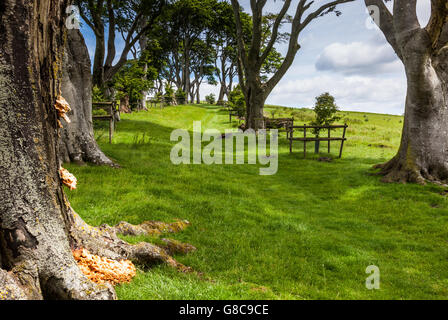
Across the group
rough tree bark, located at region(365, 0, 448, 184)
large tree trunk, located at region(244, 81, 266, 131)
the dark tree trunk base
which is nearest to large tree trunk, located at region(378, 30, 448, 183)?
rough tree bark, located at region(365, 0, 448, 184)

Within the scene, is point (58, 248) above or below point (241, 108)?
below

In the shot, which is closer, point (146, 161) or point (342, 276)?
point (342, 276)

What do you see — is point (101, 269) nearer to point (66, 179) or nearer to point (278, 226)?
point (66, 179)

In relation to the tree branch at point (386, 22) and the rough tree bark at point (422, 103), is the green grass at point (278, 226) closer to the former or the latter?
the rough tree bark at point (422, 103)

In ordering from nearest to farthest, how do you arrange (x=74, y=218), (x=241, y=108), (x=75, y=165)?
1. (x=74, y=218)
2. (x=75, y=165)
3. (x=241, y=108)

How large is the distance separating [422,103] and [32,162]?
10.7m

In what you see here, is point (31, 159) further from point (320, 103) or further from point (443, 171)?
point (320, 103)

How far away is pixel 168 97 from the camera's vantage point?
40.8 meters

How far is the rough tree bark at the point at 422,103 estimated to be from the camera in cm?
916

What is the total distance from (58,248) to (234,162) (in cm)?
1052

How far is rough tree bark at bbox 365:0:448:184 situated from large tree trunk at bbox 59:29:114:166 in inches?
375

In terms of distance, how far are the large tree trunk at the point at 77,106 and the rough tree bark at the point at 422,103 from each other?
9516 mm

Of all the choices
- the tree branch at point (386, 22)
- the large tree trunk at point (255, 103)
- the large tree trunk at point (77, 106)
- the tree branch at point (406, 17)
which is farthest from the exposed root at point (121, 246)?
the large tree trunk at point (255, 103)

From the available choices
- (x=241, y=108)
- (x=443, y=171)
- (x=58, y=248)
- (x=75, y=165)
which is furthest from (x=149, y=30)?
(x=58, y=248)
